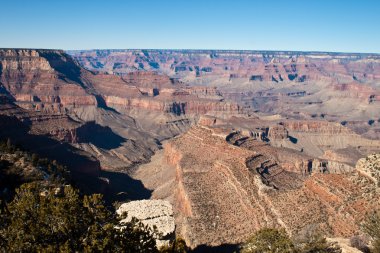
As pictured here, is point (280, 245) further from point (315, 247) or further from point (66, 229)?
point (66, 229)

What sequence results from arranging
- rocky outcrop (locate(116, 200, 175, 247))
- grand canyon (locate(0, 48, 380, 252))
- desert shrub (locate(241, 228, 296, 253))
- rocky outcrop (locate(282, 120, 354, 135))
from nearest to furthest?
desert shrub (locate(241, 228, 296, 253)) < rocky outcrop (locate(116, 200, 175, 247)) < grand canyon (locate(0, 48, 380, 252)) < rocky outcrop (locate(282, 120, 354, 135))

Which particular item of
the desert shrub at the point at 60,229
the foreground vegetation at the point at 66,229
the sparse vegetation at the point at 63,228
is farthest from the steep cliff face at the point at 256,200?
the desert shrub at the point at 60,229

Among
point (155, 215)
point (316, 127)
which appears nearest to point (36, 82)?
point (316, 127)

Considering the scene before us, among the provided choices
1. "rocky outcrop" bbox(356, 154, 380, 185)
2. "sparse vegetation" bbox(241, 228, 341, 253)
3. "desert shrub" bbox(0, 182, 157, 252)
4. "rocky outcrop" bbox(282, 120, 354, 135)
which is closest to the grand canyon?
"rocky outcrop" bbox(356, 154, 380, 185)

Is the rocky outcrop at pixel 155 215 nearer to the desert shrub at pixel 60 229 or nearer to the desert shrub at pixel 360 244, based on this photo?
the desert shrub at pixel 60 229

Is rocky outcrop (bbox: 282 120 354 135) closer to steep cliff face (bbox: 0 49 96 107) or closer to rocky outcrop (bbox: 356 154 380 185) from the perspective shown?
steep cliff face (bbox: 0 49 96 107)

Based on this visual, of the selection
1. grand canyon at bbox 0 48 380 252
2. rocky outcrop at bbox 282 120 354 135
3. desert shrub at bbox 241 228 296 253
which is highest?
desert shrub at bbox 241 228 296 253
